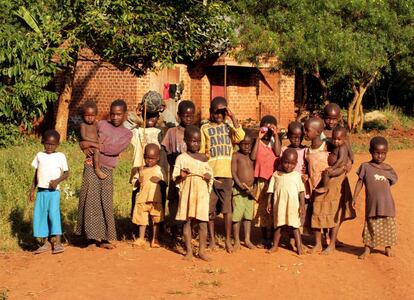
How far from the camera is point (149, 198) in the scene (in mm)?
7281

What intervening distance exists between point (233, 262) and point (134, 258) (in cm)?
98

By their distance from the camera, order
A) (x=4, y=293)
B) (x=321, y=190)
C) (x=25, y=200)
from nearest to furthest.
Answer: (x=4, y=293) → (x=321, y=190) → (x=25, y=200)

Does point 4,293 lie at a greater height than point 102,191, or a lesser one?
lesser

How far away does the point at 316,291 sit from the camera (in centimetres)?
574

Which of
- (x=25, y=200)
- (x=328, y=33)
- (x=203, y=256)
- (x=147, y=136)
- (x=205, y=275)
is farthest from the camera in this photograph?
(x=328, y=33)

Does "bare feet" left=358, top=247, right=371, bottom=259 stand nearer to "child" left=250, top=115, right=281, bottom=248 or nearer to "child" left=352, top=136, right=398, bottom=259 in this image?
"child" left=352, top=136, right=398, bottom=259

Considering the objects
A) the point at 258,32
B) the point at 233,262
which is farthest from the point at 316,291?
the point at 258,32

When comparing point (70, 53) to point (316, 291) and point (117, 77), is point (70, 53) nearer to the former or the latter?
point (117, 77)

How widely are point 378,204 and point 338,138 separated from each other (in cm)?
78

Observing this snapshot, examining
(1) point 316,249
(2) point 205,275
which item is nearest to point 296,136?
(1) point 316,249

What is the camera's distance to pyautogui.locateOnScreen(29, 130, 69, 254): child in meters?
6.98

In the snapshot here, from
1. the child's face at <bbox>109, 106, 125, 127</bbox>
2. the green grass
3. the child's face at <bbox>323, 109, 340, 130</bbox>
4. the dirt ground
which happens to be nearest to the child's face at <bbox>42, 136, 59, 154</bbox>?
the child's face at <bbox>109, 106, 125, 127</bbox>

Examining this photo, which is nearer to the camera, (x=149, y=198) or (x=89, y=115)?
(x=89, y=115)

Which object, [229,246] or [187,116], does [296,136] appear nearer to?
[187,116]
